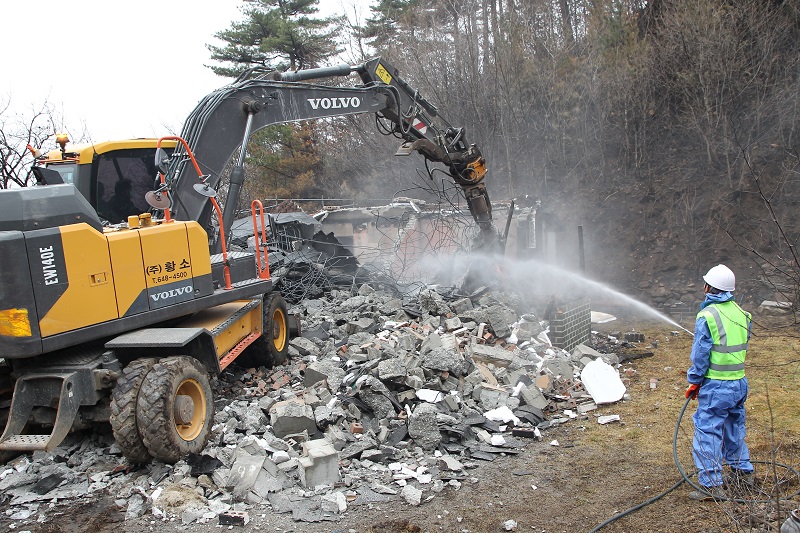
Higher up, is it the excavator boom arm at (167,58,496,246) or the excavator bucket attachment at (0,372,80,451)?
the excavator boom arm at (167,58,496,246)

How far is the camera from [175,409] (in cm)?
538

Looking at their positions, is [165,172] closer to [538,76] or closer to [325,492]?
[325,492]

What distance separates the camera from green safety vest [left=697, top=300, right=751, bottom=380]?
186 inches

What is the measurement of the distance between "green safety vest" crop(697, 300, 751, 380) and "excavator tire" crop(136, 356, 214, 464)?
165 inches

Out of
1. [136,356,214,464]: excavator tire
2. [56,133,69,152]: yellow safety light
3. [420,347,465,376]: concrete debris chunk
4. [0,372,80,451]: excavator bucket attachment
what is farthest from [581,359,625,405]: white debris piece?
[56,133,69,152]: yellow safety light

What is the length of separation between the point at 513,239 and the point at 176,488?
991 centimetres

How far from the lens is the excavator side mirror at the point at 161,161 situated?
5930 millimetres

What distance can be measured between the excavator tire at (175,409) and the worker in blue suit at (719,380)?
159 inches

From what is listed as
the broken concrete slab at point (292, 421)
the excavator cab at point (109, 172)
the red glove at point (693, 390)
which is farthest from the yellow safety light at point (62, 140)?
the red glove at point (693, 390)

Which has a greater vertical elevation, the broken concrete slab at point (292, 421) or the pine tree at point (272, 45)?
the pine tree at point (272, 45)

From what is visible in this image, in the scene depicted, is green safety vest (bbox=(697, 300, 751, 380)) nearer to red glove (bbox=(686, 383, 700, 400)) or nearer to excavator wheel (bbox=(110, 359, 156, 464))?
red glove (bbox=(686, 383, 700, 400))

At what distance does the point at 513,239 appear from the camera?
13.7m

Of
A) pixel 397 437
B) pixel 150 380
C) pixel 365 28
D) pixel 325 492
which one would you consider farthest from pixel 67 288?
pixel 365 28

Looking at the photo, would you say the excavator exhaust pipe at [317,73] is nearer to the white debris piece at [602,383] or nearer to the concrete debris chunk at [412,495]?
the white debris piece at [602,383]
